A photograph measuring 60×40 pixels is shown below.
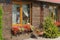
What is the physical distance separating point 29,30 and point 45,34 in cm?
114

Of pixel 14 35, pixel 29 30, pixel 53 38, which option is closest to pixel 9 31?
pixel 14 35

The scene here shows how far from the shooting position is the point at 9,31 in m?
18.2

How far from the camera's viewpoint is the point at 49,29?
19312 millimetres

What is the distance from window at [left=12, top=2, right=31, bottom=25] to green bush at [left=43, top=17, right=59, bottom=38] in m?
1.40

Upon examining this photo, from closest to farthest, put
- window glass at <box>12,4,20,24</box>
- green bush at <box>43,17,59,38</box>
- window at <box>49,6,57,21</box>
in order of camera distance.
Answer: green bush at <box>43,17,59,38</box> < window glass at <box>12,4,20,24</box> < window at <box>49,6,57,21</box>

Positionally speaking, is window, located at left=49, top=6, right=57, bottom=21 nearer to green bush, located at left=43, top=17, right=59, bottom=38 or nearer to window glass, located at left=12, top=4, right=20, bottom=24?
green bush, located at left=43, top=17, right=59, bottom=38

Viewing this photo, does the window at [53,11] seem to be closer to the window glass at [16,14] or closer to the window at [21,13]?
the window at [21,13]

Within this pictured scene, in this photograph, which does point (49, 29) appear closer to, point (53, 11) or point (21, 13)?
point (21, 13)

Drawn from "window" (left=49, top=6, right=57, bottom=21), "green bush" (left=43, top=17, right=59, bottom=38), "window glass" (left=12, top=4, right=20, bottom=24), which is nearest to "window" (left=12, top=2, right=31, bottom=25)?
"window glass" (left=12, top=4, right=20, bottom=24)

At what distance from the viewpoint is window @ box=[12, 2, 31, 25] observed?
19670 millimetres

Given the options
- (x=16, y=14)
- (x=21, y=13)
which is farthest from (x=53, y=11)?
(x=16, y=14)

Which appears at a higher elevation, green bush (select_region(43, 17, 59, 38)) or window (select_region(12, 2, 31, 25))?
window (select_region(12, 2, 31, 25))

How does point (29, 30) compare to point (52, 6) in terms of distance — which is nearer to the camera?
point (29, 30)

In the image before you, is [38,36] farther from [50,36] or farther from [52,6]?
[52,6]
